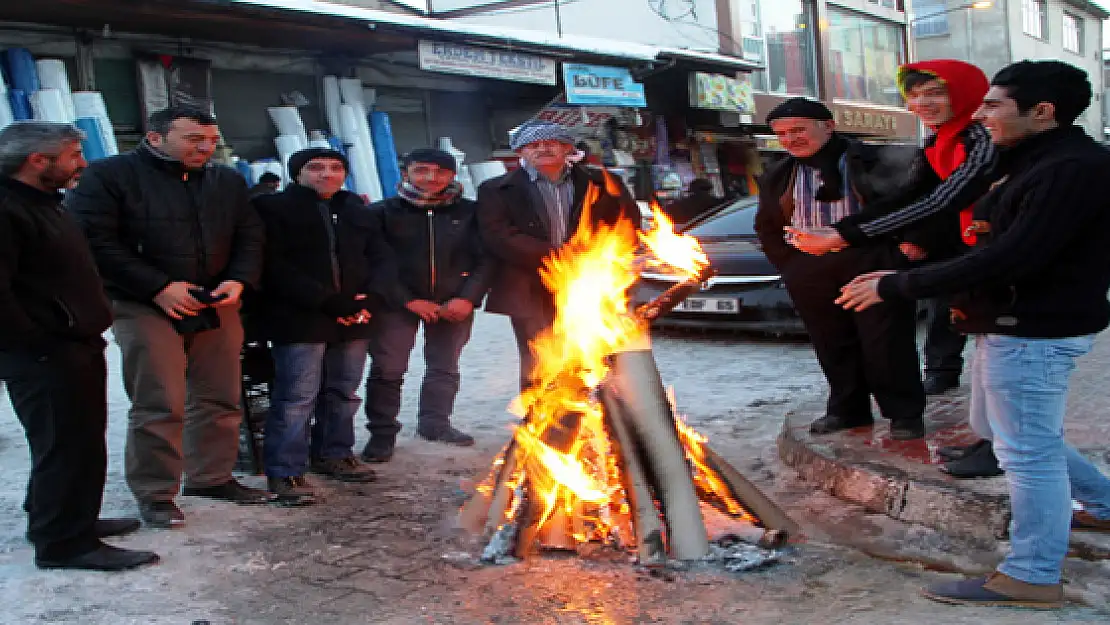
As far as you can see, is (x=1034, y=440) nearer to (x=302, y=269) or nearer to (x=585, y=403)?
(x=585, y=403)

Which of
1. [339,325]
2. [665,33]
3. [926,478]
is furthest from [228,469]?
[665,33]

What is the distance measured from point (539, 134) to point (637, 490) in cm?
262

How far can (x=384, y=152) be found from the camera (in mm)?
13445

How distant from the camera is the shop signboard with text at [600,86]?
1444cm

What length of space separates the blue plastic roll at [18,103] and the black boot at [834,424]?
28.3ft

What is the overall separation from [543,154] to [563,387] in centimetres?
208

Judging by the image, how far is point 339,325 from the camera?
17.5 feet

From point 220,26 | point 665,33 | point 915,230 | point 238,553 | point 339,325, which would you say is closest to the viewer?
point 238,553

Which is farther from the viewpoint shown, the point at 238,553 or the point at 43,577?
the point at 238,553

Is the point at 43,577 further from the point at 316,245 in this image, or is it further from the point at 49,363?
the point at 316,245

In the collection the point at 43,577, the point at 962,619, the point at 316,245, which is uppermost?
the point at 316,245

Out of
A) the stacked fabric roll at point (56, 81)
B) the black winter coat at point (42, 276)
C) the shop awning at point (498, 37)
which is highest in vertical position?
the shop awning at point (498, 37)

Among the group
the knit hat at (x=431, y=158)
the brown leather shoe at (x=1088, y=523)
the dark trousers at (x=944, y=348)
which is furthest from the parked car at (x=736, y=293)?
the brown leather shoe at (x=1088, y=523)

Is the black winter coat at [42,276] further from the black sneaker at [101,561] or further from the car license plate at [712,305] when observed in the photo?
the car license plate at [712,305]
